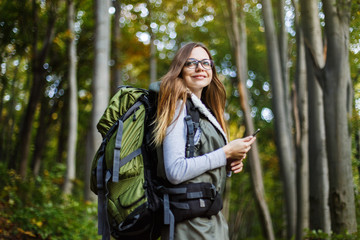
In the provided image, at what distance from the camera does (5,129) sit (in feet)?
42.9

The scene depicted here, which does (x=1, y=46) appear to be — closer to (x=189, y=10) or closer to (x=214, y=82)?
(x=189, y=10)

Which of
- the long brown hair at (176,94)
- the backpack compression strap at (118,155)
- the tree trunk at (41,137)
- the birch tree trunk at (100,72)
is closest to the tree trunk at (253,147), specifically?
the birch tree trunk at (100,72)

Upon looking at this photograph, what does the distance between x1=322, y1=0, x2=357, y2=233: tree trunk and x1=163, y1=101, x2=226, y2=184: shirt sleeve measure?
2.90 m

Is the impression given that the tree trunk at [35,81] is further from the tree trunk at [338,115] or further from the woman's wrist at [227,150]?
the woman's wrist at [227,150]

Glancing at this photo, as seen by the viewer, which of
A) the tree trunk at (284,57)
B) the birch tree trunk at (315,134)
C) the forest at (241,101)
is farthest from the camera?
the tree trunk at (284,57)

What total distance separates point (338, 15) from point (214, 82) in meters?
2.80

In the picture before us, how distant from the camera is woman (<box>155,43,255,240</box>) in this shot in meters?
2.15

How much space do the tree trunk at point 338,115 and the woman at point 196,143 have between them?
2631 millimetres

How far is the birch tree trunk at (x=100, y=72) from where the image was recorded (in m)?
6.05

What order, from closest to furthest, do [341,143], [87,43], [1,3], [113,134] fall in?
1. [113,134]
2. [341,143]
3. [1,3]
4. [87,43]

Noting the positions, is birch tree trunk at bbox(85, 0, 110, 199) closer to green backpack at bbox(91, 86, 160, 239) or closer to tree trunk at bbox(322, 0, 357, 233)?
tree trunk at bbox(322, 0, 357, 233)

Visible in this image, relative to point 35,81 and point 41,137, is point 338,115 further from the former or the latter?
point 41,137

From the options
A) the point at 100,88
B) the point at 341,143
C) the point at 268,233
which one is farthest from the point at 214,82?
the point at 268,233

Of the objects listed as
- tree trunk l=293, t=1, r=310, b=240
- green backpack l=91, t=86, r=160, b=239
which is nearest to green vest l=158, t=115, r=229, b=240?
green backpack l=91, t=86, r=160, b=239
